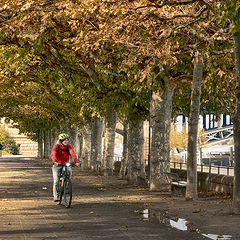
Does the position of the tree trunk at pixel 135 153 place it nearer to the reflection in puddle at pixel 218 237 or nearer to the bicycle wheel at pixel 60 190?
the bicycle wheel at pixel 60 190

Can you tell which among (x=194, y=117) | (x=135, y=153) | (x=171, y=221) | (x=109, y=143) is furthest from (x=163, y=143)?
(x=109, y=143)

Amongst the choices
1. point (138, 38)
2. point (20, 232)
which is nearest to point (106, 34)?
point (138, 38)

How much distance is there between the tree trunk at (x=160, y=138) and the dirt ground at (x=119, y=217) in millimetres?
1264

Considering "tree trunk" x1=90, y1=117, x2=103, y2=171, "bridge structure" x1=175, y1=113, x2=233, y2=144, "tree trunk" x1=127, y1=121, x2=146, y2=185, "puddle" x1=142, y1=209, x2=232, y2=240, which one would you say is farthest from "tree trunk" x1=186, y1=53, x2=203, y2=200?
"bridge structure" x1=175, y1=113, x2=233, y2=144

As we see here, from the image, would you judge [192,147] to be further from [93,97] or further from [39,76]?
[39,76]

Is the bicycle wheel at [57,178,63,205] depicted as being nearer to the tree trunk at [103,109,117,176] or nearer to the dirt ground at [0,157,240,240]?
the dirt ground at [0,157,240,240]

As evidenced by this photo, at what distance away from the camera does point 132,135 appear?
27031 mm

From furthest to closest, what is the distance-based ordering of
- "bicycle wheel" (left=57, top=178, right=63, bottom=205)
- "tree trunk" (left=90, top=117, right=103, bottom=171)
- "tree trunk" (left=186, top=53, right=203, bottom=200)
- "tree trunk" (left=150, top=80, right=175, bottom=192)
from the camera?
1. "tree trunk" (left=90, top=117, right=103, bottom=171)
2. "tree trunk" (left=150, top=80, right=175, bottom=192)
3. "tree trunk" (left=186, top=53, right=203, bottom=200)
4. "bicycle wheel" (left=57, top=178, right=63, bottom=205)

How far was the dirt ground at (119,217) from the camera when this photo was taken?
11.2 m

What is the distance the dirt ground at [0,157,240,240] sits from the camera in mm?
11211

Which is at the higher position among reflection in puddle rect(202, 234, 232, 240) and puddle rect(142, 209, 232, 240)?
puddle rect(142, 209, 232, 240)

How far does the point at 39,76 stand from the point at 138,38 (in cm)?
1621

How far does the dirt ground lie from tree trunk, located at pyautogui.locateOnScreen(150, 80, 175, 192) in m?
1.26

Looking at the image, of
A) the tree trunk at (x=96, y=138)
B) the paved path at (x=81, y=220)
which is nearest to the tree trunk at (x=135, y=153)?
the paved path at (x=81, y=220)
